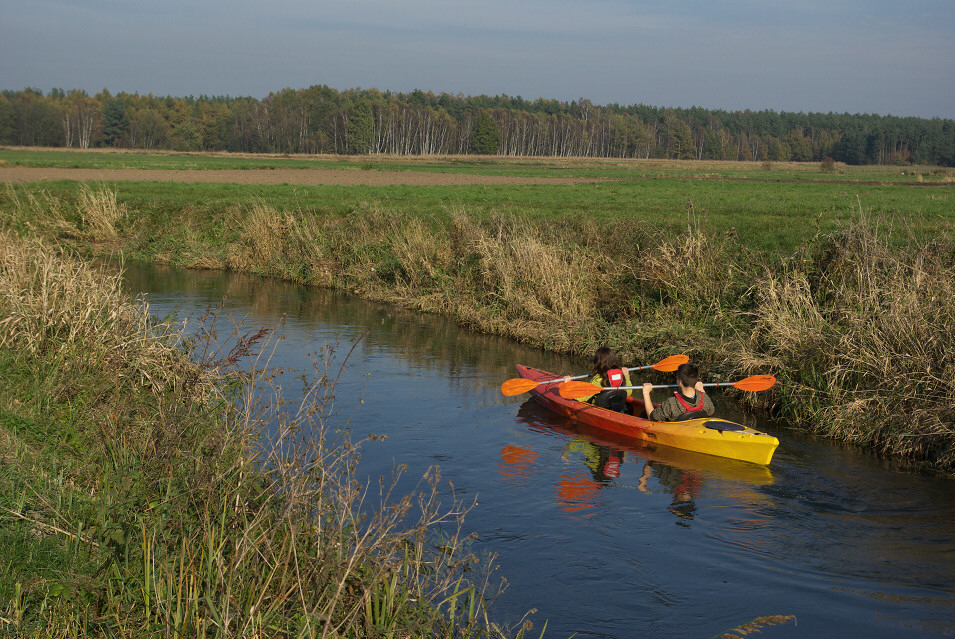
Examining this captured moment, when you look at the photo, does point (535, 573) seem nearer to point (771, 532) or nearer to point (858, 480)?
point (771, 532)

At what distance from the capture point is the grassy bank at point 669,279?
28.6ft

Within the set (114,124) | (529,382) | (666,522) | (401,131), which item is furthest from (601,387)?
(114,124)

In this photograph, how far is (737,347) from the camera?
35.5 feet

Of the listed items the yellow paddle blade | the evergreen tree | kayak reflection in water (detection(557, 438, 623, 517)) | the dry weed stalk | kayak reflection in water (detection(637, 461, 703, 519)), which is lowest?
kayak reflection in water (detection(557, 438, 623, 517))

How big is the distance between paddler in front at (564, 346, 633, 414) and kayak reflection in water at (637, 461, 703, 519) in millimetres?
1361

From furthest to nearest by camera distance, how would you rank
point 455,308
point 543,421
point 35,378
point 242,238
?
point 242,238
point 455,308
point 543,421
point 35,378

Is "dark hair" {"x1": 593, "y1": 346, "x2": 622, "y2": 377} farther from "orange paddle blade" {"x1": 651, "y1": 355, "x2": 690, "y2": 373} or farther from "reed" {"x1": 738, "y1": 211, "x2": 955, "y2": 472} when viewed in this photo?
"reed" {"x1": 738, "y1": 211, "x2": 955, "y2": 472}

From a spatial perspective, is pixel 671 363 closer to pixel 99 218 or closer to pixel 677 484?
pixel 677 484

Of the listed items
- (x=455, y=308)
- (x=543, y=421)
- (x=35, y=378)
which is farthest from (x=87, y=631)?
(x=455, y=308)

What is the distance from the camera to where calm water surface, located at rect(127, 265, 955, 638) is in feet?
17.3

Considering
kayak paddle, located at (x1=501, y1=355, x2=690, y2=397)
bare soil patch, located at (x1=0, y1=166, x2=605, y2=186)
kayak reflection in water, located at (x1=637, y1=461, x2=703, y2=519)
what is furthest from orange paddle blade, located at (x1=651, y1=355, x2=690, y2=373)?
bare soil patch, located at (x1=0, y1=166, x2=605, y2=186)

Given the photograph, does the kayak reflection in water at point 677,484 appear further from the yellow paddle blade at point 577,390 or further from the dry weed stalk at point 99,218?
the dry weed stalk at point 99,218

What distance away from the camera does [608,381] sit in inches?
384

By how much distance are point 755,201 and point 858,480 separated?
26361mm
